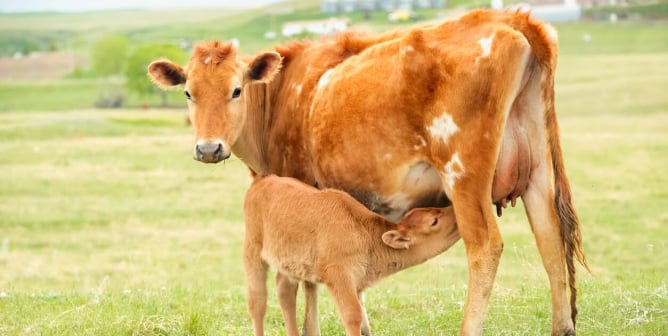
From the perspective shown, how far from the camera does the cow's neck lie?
30.1 ft

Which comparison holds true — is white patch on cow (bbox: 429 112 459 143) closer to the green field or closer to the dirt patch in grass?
the green field

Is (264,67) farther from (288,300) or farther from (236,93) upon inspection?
(288,300)

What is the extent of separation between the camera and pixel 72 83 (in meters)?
103

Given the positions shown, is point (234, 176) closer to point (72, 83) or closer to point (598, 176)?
point (598, 176)

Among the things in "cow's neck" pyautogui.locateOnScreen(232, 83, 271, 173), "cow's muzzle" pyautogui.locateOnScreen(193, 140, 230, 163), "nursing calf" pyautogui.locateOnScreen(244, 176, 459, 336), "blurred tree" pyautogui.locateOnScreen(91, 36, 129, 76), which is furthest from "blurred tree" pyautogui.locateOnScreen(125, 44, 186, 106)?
"nursing calf" pyautogui.locateOnScreen(244, 176, 459, 336)

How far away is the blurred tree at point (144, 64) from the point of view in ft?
270

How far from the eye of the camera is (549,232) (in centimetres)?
802

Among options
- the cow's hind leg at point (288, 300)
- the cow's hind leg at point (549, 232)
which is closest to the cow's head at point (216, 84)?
the cow's hind leg at point (288, 300)

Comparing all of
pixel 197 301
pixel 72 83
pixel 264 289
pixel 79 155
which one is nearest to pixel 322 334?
pixel 264 289

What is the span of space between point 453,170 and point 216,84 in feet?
7.11

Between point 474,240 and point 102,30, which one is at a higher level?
point 474,240

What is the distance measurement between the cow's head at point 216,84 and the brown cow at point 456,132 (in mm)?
17

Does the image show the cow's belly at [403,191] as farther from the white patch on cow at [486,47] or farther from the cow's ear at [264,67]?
the cow's ear at [264,67]

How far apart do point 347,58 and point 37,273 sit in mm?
16292
